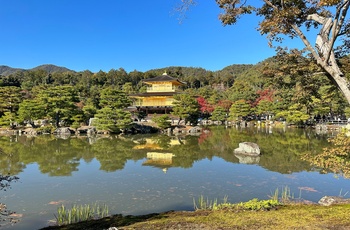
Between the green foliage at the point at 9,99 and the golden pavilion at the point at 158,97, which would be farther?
the golden pavilion at the point at 158,97

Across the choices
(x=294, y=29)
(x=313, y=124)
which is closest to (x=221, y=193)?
(x=294, y=29)

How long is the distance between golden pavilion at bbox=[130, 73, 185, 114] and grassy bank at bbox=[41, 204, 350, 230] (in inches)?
1042

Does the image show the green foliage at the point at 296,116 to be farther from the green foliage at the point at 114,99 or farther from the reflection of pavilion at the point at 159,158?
the reflection of pavilion at the point at 159,158

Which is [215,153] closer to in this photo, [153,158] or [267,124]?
[153,158]

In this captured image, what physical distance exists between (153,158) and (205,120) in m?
29.1

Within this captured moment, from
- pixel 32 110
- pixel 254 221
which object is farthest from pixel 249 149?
pixel 32 110

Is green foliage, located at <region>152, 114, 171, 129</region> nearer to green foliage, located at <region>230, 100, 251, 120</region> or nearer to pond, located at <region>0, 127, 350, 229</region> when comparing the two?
pond, located at <region>0, 127, 350, 229</region>

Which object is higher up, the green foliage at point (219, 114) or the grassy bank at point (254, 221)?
the green foliage at point (219, 114)

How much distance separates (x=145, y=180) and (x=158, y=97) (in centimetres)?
2362

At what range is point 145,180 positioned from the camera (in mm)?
9086

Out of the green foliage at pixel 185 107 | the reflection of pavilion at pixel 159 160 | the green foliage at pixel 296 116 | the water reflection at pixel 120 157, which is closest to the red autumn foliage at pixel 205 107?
the green foliage at pixel 296 116

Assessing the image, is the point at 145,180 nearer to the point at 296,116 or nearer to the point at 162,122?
the point at 162,122

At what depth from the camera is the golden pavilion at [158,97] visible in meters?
31.9

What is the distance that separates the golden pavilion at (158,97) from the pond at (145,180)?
16939 millimetres
